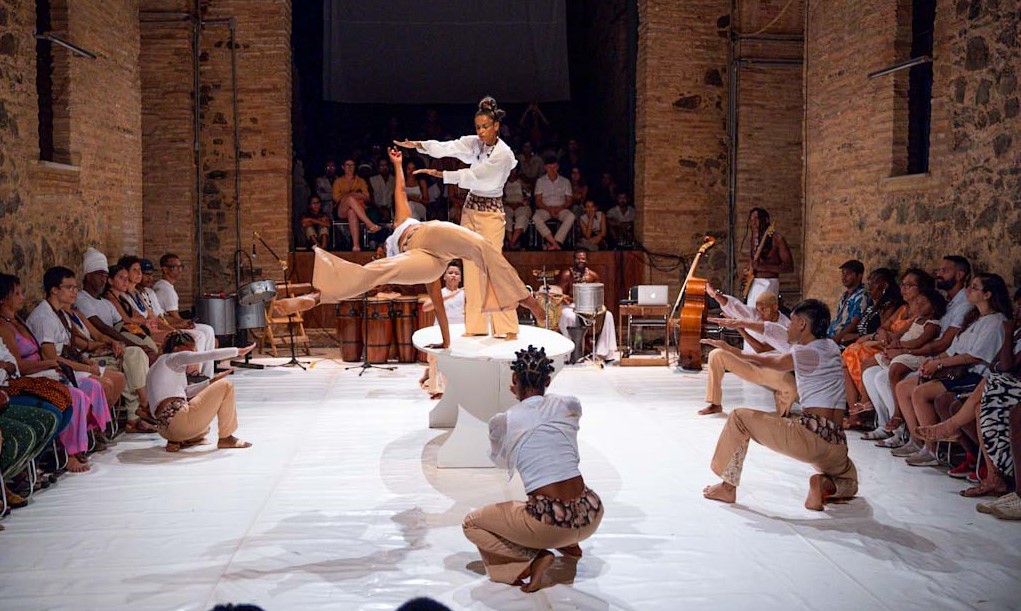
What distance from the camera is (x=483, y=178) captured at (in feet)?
21.1

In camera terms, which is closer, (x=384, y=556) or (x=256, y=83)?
(x=384, y=556)

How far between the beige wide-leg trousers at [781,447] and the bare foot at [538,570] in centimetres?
148

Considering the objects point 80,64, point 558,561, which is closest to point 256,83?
point 80,64

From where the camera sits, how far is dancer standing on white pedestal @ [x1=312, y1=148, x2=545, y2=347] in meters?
5.57

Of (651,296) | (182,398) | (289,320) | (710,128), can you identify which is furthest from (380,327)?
(710,128)

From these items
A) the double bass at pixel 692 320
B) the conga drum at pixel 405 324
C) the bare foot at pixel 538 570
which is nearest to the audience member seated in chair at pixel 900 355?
the double bass at pixel 692 320

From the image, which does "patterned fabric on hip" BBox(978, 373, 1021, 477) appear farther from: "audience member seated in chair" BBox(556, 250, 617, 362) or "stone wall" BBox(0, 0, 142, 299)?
"stone wall" BBox(0, 0, 142, 299)

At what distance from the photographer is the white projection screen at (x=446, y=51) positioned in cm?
1298

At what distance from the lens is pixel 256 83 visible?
11961mm

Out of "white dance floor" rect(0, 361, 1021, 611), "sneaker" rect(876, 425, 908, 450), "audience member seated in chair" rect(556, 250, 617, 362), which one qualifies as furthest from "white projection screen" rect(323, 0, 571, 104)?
"sneaker" rect(876, 425, 908, 450)

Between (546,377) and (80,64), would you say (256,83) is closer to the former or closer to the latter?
(80,64)

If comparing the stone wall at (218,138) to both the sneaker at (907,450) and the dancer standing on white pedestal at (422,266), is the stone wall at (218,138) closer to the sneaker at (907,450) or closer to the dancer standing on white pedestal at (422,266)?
the dancer standing on white pedestal at (422,266)

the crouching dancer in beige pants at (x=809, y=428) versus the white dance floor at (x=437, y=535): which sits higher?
the crouching dancer in beige pants at (x=809, y=428)

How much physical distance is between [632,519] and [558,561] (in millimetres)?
802
